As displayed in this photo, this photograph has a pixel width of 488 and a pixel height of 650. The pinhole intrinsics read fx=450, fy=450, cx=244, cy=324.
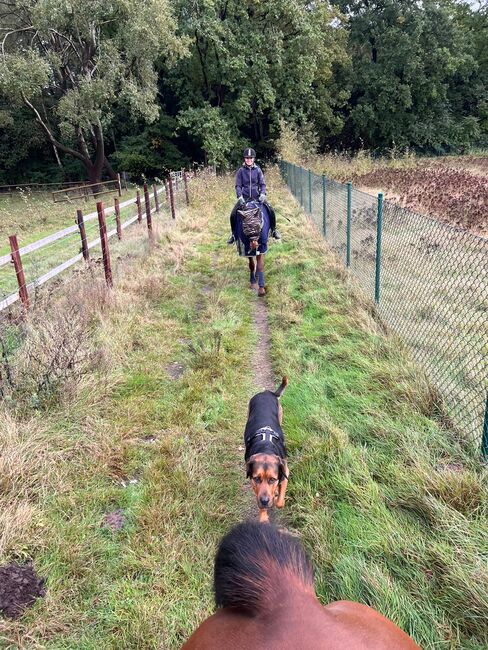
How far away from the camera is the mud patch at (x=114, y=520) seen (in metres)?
2.80

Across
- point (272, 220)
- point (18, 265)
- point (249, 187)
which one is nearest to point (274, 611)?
point (18, 265)

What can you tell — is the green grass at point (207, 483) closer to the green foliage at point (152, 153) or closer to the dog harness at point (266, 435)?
the dog harness at point (266, 435)

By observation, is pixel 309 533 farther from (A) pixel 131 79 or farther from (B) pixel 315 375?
(A) pixel 131 79

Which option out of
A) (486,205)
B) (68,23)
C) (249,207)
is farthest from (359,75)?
(249,207)

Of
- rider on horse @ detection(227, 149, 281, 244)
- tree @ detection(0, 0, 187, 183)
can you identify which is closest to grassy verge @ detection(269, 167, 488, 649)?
rider on horse @ detection(227, 149, 281, 244)

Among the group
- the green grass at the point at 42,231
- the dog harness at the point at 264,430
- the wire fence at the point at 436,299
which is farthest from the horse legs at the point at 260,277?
the dog harness at the point at 264,430

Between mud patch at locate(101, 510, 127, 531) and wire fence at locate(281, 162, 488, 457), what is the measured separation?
2360 mm

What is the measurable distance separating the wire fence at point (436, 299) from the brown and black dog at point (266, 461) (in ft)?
4.34

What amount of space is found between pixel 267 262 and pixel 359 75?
99.7 feet

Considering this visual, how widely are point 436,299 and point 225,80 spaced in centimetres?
2403

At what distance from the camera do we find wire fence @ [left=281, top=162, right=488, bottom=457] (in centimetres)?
364

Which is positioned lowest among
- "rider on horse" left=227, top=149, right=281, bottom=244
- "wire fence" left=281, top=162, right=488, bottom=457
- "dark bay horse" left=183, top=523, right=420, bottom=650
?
"wire fence" left=281, top=162, right=488, bottom=457

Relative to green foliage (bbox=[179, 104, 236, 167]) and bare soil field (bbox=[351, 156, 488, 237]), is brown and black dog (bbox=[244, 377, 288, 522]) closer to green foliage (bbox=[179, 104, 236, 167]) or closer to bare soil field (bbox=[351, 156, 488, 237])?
bare soil field (bbox=[351, 156, 488, 237])

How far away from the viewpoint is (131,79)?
22141 millimetres
